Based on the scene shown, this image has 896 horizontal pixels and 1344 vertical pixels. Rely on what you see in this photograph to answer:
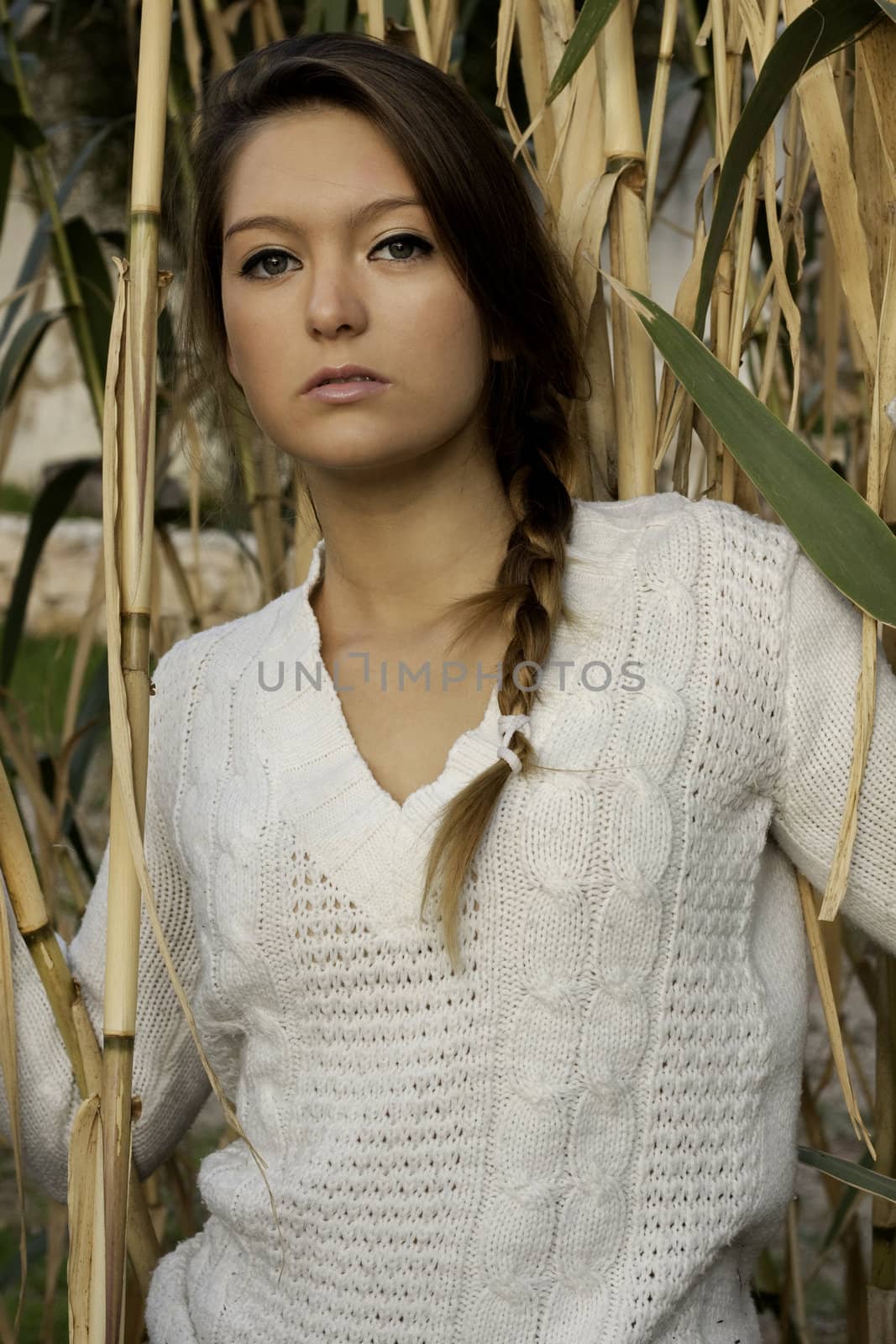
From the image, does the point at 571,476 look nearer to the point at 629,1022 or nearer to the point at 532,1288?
the point at 629,1022

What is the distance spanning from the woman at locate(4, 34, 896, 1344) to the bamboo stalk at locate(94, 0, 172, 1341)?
19 cm

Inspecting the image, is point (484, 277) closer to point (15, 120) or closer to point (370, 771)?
point (370, 771)

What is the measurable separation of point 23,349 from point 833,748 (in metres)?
0.77

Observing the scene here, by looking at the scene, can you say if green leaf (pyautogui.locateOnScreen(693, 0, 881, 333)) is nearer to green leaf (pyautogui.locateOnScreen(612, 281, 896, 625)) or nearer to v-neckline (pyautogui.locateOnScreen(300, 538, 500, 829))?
green leaf (pyautogui.locateOnScreen(612, 281, 896, 625))

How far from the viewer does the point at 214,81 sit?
1146 millimetres

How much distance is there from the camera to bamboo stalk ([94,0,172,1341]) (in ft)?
2.36

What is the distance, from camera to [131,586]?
2.44 ft

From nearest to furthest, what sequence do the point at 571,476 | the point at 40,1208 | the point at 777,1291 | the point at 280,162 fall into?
the point at 280,162 < the point at 571,476 < the point at 777,1291 < the point at 40,1208

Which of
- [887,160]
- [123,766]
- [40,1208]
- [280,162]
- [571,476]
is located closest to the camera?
[123,766]

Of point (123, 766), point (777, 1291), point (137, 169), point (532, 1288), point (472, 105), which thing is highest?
point (472, 105)

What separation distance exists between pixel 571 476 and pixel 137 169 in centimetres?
44

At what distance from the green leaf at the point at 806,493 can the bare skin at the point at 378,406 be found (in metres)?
0.20

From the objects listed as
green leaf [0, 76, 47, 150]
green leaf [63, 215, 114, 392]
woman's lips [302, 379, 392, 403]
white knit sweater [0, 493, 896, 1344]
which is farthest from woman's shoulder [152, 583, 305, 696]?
green leaf [0, 76, 47, 150]

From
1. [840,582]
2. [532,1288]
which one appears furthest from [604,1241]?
[840,582]
